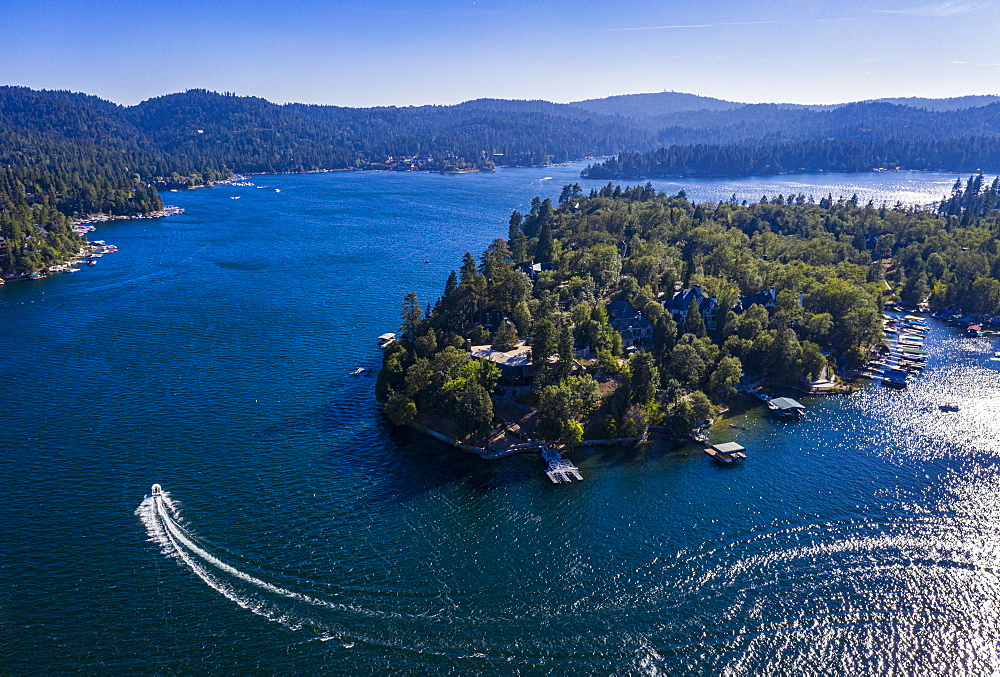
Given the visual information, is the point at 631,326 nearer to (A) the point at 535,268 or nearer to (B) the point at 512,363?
Answer: (B) the point at 512,363

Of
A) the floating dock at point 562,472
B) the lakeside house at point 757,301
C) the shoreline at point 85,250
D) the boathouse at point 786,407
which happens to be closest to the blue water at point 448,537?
the floating dock at point 562,472

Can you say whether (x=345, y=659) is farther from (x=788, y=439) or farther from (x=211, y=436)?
(x=788, y=439)

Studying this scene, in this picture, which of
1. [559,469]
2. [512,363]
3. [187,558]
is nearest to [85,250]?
[512,363]

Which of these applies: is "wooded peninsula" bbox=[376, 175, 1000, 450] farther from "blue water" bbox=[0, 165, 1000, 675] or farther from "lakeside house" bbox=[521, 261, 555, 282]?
"blue water" bbox=[0, 165, 1000, 675]

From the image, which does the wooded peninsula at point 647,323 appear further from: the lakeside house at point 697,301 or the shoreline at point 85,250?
the shoreline at point 85,250

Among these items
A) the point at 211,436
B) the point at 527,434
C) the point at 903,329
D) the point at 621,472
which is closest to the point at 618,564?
the point at 621,472
